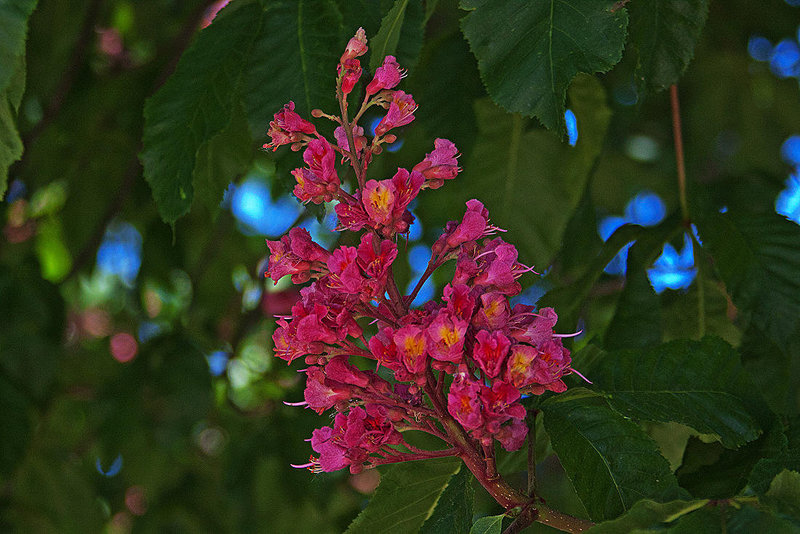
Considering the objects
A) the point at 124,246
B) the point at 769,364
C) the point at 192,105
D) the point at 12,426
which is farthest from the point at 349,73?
the point at 124,246

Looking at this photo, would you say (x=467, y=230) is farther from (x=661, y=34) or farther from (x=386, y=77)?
(x=661, y=34)

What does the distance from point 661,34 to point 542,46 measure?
192mm

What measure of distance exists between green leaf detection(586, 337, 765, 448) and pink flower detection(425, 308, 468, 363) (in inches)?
7.0

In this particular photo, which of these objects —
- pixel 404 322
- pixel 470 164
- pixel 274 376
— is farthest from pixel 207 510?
pixel 404 322

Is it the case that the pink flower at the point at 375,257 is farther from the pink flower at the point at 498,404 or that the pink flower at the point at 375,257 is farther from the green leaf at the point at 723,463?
the green leaf at the point at 723,463

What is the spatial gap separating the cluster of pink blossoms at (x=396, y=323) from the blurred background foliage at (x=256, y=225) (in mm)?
100

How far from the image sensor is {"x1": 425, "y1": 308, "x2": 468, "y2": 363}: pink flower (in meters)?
0.50

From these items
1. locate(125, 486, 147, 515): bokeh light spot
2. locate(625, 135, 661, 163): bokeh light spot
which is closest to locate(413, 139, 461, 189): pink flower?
locate(625, 135, 661, 163): bokeh light spot

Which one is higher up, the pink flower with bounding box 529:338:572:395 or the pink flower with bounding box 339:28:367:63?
the pink flower with bounding box 339:28:367:63

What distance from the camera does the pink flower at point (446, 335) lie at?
19.8 inches

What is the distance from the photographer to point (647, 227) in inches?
39.3

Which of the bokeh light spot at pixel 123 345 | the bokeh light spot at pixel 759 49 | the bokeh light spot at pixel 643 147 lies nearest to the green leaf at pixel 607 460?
the bokeh light spot at pixel 759 49

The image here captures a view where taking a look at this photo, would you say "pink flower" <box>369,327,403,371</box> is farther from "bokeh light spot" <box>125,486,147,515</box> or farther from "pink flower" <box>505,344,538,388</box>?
"bokeh light spot" <box>125,486,147,515</box>

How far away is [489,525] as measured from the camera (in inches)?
21.4
